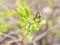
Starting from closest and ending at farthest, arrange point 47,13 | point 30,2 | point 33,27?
point 33,27 < point 30,2 < point 47,13

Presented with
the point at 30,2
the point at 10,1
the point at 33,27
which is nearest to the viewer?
the point at 33,27

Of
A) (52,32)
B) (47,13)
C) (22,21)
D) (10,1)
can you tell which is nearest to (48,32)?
(52,32)

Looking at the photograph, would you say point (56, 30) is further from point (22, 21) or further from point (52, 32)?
point (22, 21)

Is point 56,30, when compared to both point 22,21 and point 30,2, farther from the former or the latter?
point 22,21

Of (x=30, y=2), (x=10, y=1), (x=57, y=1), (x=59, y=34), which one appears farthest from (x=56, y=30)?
(x=10, y=1)

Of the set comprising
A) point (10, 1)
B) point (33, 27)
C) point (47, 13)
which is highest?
point (47, 13)

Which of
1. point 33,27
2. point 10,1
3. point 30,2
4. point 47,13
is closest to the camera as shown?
point 33,27

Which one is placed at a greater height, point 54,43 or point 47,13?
point 47,13

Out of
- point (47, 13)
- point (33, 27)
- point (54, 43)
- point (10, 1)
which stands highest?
point (47, 13)

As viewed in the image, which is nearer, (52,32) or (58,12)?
(52,32)
